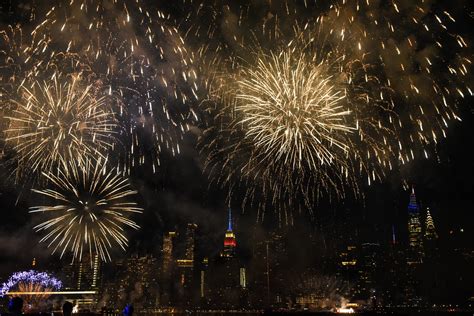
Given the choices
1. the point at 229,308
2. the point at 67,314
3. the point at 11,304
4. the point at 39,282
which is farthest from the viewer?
the point at 229,308

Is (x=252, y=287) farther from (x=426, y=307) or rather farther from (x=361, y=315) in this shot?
(x=361, y=315)

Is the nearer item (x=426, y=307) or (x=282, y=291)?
A: (x=426, y=307)

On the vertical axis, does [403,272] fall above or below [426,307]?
above

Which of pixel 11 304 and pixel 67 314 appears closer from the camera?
pixel 11 304

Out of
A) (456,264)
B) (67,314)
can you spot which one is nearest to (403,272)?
(456,264)

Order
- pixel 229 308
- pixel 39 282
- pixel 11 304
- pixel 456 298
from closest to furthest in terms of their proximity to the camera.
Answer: pixel 11 304 → pixel 39 282 → pixel 456 298 → pixel 229 308

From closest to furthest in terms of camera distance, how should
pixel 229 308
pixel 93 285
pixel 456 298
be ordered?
pixel 456 298
pixel 93 285
pixel 229 308

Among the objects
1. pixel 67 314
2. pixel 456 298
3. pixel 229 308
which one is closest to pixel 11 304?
pixel 67 314

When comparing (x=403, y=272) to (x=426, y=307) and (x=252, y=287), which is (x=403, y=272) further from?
(x=252, y=287)

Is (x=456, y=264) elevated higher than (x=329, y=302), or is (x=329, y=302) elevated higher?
(x=456, y=264)
